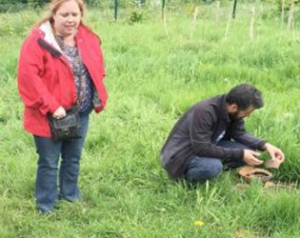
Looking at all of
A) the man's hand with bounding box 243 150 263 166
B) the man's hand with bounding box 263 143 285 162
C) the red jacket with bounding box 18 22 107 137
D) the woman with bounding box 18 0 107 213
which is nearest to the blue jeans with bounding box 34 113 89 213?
the woman with bounding box 18 0 107 213

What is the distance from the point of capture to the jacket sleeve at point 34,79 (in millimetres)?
3221

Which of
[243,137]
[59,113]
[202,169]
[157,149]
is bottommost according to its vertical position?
[157,149]

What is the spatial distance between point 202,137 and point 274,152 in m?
0.60

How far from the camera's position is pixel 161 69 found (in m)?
6.91

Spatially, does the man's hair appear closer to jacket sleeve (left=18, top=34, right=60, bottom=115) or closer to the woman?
the woman

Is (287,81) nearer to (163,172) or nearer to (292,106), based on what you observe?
(292,106)

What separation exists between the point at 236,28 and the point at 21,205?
712cm

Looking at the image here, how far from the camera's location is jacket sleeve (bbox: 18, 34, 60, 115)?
127 inches

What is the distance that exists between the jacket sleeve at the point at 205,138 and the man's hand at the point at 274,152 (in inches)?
11.5

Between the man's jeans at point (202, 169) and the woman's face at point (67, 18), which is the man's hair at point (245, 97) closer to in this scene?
the man's jeans at point (202, 169)

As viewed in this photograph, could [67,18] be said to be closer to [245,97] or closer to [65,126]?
[65,126]

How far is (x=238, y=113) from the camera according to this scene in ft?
12.3

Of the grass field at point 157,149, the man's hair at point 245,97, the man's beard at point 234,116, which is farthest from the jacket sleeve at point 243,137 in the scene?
the man's hair at point 245,97

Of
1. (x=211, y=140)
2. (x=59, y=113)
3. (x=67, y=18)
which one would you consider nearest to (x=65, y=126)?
(x=59, y=113)
